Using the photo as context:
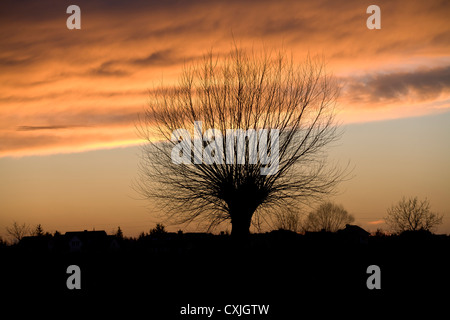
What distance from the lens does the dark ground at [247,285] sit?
16.3 meters

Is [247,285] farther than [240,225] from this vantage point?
No

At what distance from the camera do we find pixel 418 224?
7144cm

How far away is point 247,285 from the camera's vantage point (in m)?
19.9

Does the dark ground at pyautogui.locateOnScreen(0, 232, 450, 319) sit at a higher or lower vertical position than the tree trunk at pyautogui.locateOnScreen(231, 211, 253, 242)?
lower

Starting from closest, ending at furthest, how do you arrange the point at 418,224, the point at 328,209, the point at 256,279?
the point at 256,279
the point at 418,224
the point at 328,209

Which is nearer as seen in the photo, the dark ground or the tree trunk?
the dark ground

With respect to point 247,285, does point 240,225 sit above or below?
above

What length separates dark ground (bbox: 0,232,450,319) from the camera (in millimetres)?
16297

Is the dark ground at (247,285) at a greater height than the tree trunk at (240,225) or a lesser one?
lesser

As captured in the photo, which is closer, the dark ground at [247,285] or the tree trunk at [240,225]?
the dark ground at [247,285]

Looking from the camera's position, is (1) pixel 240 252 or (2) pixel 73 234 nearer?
(1) pixel 240 252
